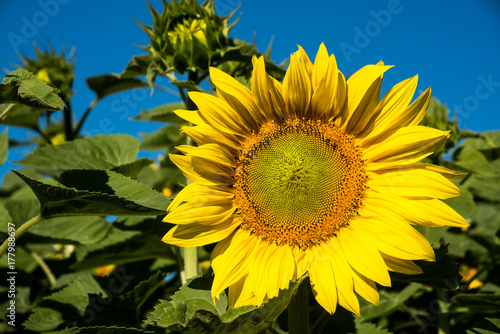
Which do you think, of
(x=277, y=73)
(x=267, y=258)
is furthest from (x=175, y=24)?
(x=267, y=258)

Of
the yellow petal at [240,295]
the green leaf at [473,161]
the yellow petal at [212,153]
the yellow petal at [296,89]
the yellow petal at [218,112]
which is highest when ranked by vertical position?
the green leaf at [473,161]

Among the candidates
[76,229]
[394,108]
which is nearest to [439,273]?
[394,108]

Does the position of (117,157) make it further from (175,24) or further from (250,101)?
(250,101)

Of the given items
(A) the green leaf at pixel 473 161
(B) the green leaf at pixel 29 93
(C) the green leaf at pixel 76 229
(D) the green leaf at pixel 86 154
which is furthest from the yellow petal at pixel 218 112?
(A) the green leaf at pixel 473 161

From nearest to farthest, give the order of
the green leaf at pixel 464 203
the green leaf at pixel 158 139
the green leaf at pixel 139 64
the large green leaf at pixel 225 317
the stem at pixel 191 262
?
the large green leaf at pixel 225 317
the stem at pixel 191 262
the green leaf at pixel 139 64
the green leaf at pixel 464 203
the green leaf at pixel 158 139

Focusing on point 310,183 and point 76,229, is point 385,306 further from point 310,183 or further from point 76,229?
point 76,229

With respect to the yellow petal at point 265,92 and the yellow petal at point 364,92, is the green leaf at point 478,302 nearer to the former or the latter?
the yellow petal at point 364,92
